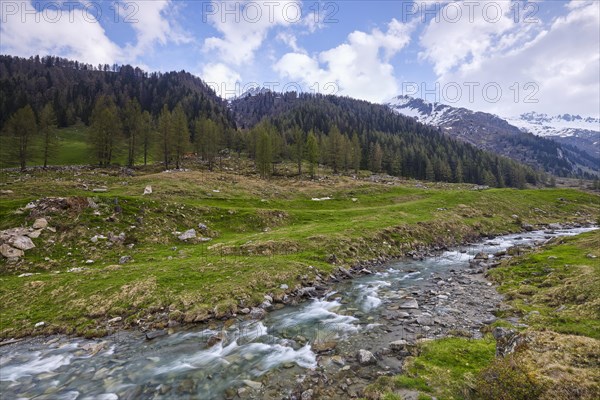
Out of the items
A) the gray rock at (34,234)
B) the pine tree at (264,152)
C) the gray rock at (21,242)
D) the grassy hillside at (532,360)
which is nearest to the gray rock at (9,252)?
the gray rock at (21,242)

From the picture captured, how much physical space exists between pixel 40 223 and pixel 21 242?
2820 mm

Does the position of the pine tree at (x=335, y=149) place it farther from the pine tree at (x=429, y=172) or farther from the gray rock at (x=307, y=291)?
the gray rock at (x=307, y=291)

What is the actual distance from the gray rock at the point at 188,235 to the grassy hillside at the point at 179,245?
64 cm

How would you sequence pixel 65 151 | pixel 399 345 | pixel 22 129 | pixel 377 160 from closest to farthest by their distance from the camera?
pixel 399 345, pixel 22 129, pixel 65 151, pixel 377 160

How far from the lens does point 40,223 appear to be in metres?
29.7

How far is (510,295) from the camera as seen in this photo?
21.3m

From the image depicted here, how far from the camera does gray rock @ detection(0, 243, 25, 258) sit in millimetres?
26030

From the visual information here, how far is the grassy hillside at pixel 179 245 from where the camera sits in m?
→ 19.6

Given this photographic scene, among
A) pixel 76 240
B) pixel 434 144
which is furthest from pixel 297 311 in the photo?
pixel 434 144

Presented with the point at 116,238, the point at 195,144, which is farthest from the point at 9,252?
the point at 195,144

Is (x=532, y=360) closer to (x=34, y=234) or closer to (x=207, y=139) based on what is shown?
(x=34, y=234)

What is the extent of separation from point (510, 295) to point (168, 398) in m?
21.6

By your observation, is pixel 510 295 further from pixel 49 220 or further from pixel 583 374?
pixel 49 220

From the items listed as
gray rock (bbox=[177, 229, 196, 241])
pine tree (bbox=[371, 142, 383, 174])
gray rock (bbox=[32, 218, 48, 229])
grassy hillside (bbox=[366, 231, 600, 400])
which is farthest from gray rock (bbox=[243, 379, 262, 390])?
pine tree (bbox=[371, 142, 383, 174])
